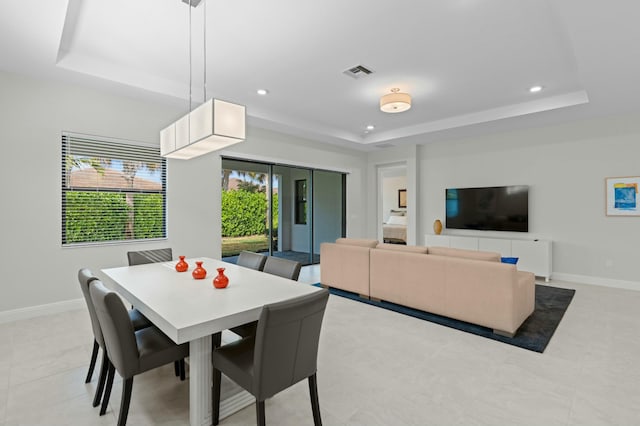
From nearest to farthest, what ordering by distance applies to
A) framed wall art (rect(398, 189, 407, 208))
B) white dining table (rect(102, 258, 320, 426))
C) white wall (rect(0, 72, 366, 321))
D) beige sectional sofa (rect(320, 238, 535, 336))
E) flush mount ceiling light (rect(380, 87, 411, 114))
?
white dining table (rect(102, 258, 320, 426))
beige sectional sofa (rect(320, 238, 535, 336))
white wall (rect(0, 72, 366, 321))
flush mount ceiling light (rect(380, 87, 411, 114))
framed wall art (rect(398, 189, 407, 208))

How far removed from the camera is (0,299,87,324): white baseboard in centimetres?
339

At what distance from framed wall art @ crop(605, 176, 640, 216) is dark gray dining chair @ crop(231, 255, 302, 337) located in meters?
5.32

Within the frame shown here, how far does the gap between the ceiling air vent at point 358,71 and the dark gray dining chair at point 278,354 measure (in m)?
2.94

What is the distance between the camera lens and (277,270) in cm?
271

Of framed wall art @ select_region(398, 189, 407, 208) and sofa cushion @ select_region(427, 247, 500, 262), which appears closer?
sofa cushion @ select_region(427, 247, 500, 262)

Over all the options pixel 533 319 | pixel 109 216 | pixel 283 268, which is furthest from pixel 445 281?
pixel 109 216

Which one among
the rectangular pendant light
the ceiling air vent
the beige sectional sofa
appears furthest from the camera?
the ceiling air vent

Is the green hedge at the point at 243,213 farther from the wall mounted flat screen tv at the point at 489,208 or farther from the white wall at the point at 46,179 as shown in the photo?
the wall mounted flat screen tv at the point at 489,208

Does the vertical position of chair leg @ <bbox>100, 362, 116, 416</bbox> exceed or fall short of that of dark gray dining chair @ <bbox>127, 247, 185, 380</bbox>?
it falls short

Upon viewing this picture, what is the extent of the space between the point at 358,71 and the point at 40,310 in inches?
181

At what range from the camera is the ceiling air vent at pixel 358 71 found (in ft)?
12.0

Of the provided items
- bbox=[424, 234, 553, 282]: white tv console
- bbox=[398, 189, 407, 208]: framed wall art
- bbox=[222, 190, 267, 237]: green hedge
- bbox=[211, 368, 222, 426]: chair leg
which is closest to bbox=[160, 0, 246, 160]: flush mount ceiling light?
bbox=[211, 368, 222, 426]: chair leg

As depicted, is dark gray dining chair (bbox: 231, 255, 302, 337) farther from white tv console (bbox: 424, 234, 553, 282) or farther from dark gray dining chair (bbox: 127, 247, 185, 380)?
white tv console (bbox: 424, 234, 553, 282)

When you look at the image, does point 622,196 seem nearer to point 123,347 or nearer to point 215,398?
point 215,398
